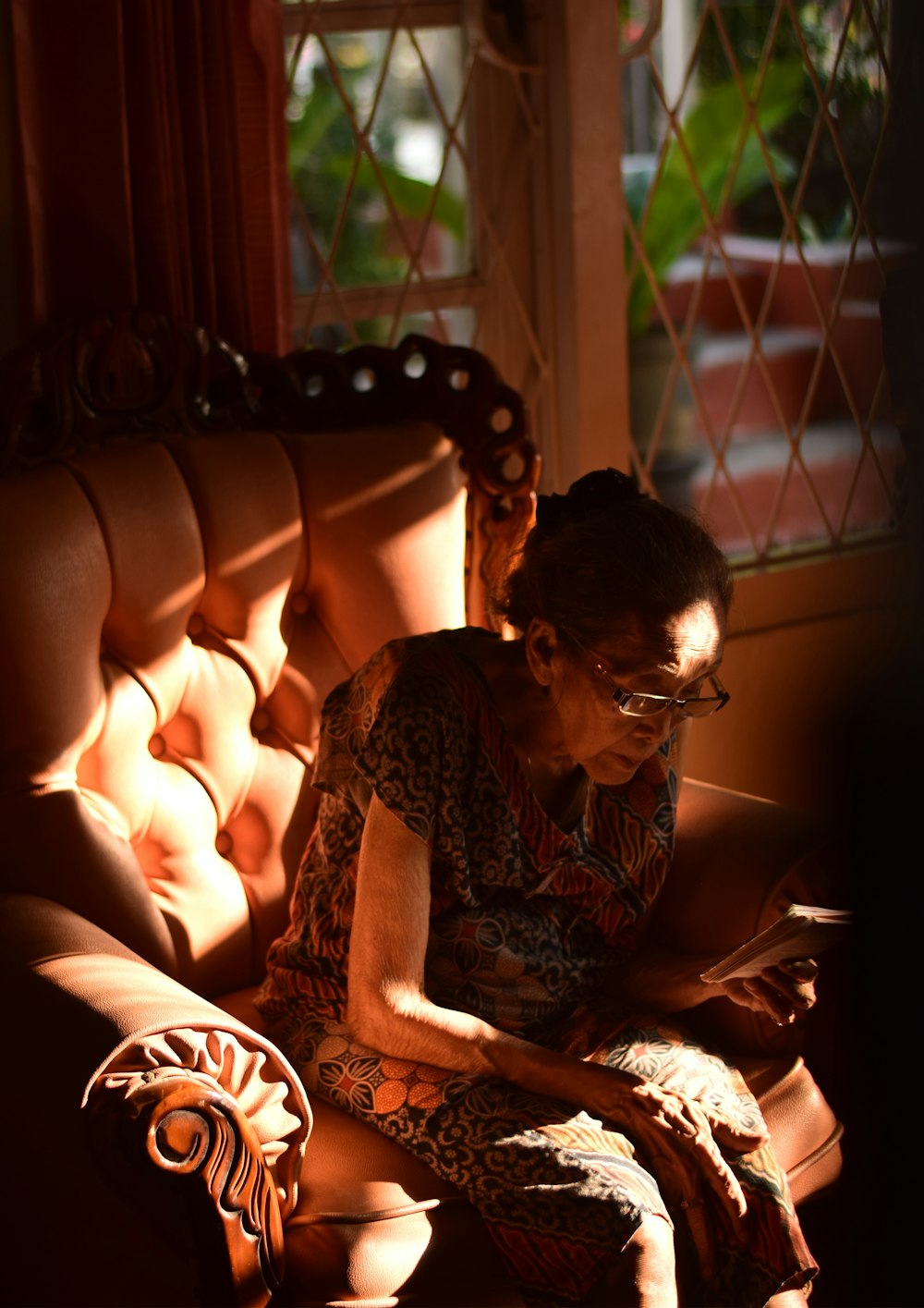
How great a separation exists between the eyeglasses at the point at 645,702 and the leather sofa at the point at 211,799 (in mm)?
305

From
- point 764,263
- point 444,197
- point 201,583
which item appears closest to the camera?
point 201,583

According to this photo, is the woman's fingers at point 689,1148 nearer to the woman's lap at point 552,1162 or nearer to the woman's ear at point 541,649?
the woman's lap at point 552,1162

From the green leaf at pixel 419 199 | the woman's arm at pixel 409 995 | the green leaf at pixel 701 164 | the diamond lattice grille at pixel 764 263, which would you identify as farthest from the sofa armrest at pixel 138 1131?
the green leaf at pixel 701 164

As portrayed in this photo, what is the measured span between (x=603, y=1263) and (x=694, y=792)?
0.72 m

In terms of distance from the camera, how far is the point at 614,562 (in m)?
1.49

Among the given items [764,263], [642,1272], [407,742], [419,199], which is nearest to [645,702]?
[407,742]

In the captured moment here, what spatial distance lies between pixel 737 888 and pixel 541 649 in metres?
0.41

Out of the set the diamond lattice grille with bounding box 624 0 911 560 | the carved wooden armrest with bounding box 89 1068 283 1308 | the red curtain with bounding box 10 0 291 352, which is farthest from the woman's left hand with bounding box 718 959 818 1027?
the red curtain with bounding box 10 0 291 352

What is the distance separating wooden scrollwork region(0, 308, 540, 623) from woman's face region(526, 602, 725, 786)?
24cm

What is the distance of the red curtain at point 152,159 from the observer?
6.20 feet

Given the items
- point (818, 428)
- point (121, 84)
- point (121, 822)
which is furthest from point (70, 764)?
point (818, 428)

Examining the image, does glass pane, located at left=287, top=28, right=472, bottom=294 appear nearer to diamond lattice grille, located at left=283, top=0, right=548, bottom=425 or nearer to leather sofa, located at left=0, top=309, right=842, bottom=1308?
diamond lattice grille, located at left=283, top=0, right=548, bottom=425

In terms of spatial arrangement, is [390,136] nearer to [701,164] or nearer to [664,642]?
[701,164]

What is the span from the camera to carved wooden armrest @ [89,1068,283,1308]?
1.21m
